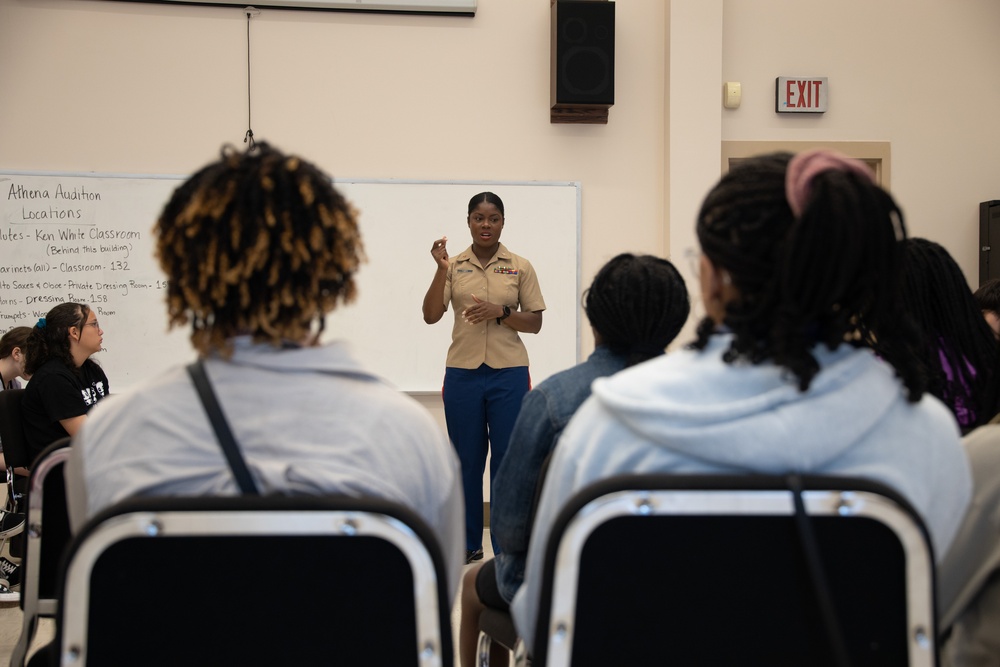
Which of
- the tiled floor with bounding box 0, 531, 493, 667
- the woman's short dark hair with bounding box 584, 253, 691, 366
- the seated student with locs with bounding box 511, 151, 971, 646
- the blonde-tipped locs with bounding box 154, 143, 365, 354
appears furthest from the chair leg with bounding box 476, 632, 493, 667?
the tiled floor with bounding box 0, 531, 493, 667

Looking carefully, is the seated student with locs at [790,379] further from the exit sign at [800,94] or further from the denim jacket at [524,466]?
the exit sign at [800,94]

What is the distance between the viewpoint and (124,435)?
995mm

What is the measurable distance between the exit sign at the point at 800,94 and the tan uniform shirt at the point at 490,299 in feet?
6.06

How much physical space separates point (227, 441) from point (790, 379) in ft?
1.99

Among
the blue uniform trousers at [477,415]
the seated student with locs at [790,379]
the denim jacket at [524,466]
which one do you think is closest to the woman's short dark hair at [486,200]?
the blue uniform trousers at [477,415]

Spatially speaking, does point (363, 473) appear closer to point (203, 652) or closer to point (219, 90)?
point (203, 652)

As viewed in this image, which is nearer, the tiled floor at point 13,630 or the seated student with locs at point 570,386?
the seated student with locs at point 570,386

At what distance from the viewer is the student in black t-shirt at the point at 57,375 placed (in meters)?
3.10

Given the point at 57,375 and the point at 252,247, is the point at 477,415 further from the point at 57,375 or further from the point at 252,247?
the point at 252,247

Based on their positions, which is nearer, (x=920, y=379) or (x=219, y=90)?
(x=920, y=379)

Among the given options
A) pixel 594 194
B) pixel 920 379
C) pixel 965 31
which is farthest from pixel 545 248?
pixel 920 379

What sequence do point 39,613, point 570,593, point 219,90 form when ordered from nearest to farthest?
point 570,593 → point 39,613 → point 219,90

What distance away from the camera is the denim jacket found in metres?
1.61

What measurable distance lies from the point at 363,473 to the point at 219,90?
3971mm
